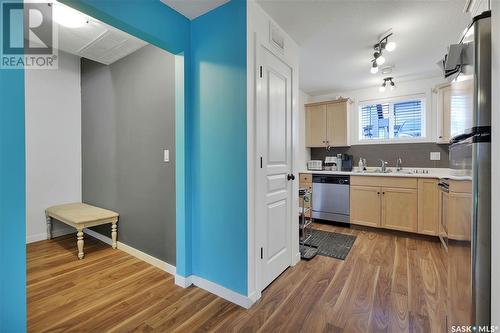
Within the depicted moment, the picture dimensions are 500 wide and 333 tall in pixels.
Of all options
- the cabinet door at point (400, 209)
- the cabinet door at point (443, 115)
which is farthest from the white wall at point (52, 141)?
the cabinet door at point (443, 115)

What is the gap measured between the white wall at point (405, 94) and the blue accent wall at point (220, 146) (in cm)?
329

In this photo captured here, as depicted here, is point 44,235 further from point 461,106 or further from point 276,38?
point 461,106

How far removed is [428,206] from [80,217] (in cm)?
468

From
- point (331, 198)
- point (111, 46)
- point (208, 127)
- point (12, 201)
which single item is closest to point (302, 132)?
point (331, 198)

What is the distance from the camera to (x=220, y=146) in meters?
1.92

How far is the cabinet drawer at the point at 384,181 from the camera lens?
10.7 feet

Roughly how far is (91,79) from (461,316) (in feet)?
15.3

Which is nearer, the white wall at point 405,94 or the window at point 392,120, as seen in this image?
the white wall at point 405,94

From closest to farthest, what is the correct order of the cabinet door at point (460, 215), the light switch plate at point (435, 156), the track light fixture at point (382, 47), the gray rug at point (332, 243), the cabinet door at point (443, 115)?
the cabinet door at point (460, 215) < the track light fixture at point (382, 47) < the gray rug at point (332, 243) < the cabinet door at point (443, 115) < the light switch plate at point (435, 156)

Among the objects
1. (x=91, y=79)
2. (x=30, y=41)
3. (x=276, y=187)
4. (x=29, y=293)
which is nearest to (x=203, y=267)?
(x=276, y=187)

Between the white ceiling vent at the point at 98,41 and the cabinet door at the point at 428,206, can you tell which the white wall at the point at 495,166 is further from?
the white ceiling vent at the point at 98,41

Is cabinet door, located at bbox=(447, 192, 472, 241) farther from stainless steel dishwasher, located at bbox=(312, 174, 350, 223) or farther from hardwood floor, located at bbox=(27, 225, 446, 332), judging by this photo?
stainless steel dishwasher, located at bbox=(312, 174, 350, 223)

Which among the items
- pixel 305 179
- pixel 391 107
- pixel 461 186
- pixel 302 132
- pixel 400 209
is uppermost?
pixel 391 107

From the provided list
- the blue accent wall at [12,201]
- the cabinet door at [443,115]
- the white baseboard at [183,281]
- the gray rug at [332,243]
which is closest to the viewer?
the blue accent wall at [12,201]
